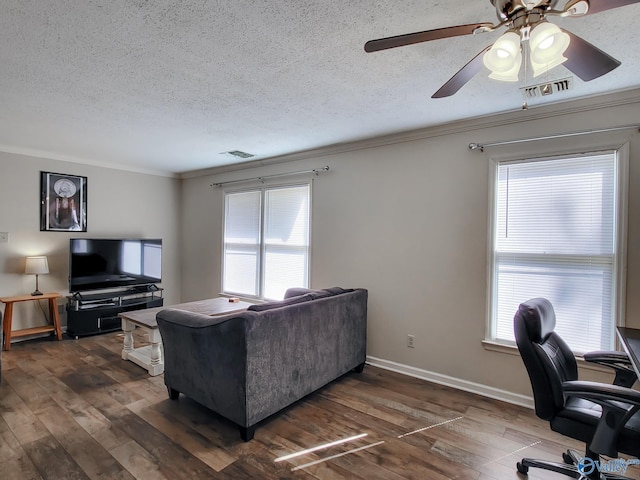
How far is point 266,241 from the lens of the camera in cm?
451

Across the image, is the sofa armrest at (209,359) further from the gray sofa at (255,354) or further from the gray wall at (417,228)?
the gray wall at (417,228)

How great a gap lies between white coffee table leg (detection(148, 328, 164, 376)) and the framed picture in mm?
2426

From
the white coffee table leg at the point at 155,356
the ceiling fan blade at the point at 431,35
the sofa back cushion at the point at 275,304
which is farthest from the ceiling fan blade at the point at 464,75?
the white coffee table leg at the point at 155,356

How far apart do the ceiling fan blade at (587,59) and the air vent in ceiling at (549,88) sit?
3.1 inches

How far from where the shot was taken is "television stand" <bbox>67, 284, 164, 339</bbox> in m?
4.20

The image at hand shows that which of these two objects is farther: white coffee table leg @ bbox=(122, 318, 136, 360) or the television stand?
the television stand

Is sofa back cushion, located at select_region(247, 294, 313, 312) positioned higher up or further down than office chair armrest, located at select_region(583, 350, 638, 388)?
higher up

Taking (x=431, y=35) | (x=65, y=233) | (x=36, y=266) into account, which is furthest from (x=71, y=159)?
(x=431, y=35)

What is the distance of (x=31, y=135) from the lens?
349 cm

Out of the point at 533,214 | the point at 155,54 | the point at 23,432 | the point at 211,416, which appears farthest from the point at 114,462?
the point at 533,214

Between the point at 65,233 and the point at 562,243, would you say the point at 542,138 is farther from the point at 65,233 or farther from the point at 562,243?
the point at 65,233

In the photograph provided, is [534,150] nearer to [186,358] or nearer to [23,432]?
[186,358]

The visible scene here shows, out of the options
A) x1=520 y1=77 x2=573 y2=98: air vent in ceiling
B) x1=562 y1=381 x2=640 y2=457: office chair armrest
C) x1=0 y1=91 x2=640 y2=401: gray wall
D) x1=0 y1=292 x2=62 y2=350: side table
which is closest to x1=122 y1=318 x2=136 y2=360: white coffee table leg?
x1=0 y1=292 x2=62 y2=350: side table

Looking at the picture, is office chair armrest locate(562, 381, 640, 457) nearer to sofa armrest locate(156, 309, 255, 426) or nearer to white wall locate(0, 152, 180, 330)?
sofa armrest locate(156, 309, 255, 426)
